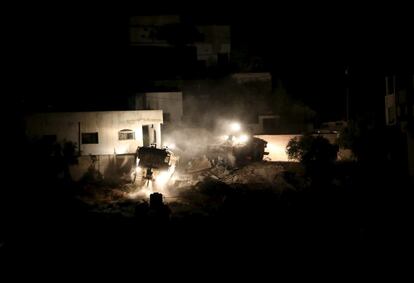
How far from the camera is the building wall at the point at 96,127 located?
23.8 metres

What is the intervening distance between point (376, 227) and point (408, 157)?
9.91 metres

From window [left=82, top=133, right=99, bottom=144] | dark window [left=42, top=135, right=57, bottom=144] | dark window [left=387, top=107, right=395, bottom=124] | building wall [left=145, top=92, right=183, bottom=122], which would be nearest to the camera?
dark window [left=42, top=135, right=57, bottom=144]

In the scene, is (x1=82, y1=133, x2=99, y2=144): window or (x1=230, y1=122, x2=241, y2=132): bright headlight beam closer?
(x1=82, y1=133, x2=99, y2=144): window

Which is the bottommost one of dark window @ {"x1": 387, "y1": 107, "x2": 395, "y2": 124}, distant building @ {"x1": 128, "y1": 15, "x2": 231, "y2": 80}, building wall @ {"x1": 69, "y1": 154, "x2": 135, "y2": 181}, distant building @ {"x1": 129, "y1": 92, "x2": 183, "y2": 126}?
building wall @ {"x1": 69, "y1": 154, "x2": 135, "y2": 181}

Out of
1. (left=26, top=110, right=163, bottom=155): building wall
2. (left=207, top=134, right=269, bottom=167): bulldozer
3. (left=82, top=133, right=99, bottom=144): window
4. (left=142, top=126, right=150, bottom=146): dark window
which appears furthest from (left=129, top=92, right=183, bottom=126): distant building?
(left=82, top=133, right=99, bottom=144): window

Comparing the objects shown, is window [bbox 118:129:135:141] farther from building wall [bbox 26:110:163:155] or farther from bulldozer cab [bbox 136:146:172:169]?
bulldozer cab [bbox 136:146:172:169]

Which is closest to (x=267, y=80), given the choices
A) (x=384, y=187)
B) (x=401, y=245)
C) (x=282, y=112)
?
(x=282, y=112)

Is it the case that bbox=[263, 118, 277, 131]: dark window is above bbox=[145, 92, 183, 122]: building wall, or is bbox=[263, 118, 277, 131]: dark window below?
below

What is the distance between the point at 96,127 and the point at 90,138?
2.96 feet

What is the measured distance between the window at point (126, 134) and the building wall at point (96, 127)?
0.46ft

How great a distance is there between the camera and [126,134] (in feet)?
80.6

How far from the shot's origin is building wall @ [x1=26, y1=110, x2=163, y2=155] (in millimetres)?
23812

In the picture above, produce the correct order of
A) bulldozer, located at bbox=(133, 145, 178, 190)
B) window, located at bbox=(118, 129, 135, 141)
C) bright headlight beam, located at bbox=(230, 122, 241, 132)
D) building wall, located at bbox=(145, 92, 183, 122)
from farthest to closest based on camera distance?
bright headlight beam, located at bbox=(230, 122, 241, 132)
building wall, located at bbox=(145, 92, 183, 122)
window, located at bbox=(118, 129, 135, 141)
bulldozer, located at bbox=(133, 145, 178, 190)

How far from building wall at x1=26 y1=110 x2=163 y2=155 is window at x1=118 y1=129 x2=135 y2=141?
14 centimetres
